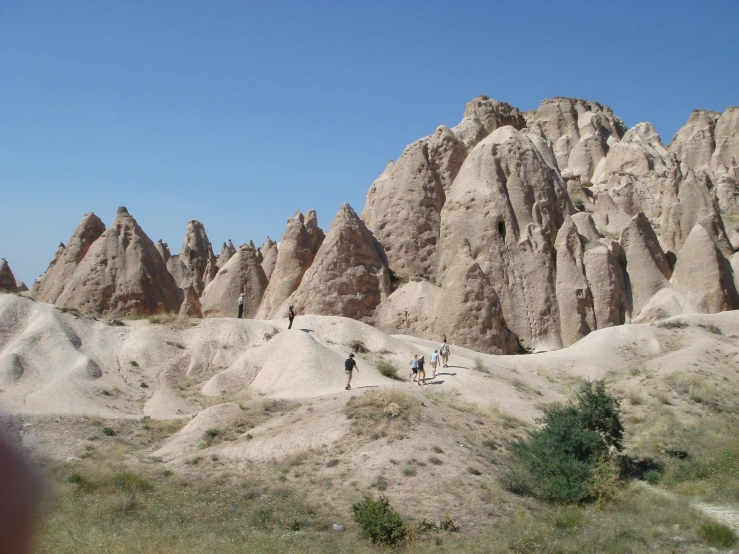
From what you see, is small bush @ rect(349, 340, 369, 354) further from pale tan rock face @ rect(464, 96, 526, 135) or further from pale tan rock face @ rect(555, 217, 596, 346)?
pale tan rock face @ rect(464, 96, 526, 135)

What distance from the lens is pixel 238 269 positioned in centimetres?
3478

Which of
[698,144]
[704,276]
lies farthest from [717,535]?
[698,144]

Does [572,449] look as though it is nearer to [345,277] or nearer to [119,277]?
[345,277]

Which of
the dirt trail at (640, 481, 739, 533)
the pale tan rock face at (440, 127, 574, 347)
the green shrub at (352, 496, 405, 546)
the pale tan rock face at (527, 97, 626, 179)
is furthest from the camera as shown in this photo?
the pale tan rock face at (527, 97, 626, 179)

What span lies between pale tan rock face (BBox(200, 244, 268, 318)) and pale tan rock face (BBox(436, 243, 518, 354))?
10892 millimetres

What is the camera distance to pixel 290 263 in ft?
106

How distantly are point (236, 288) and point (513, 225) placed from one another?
13.6 metres

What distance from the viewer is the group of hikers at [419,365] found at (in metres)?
19.2

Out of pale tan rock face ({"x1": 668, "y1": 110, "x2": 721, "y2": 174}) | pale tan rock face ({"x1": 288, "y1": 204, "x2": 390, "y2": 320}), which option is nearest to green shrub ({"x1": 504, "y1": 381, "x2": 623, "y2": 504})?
pale tan rock face ({"x1": 288, "y1": 204, "x2": 390, "y2": 320})

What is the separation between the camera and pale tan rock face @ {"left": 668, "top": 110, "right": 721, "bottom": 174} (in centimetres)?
6819

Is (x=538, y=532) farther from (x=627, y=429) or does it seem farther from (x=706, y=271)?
(x=706, y=271)

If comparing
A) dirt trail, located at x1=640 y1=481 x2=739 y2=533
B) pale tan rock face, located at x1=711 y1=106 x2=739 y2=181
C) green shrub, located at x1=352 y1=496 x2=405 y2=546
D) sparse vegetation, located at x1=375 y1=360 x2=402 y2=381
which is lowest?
green shrub, located at x1=352 y1=496 x2=405 y2=546

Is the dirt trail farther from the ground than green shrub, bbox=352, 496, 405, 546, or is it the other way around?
the dirt trail

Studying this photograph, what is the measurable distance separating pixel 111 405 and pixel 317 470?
9.02m
